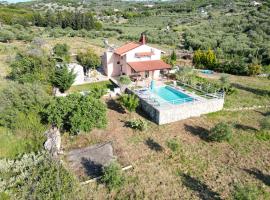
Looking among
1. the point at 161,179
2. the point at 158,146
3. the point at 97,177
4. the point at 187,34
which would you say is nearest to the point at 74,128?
the point at 97,177

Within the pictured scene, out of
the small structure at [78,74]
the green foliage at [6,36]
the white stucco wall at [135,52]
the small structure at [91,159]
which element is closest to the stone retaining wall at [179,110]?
the small structure at [91,159]

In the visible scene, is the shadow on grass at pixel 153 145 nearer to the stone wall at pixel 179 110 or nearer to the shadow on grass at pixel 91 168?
the stone wall at pixel 179 110

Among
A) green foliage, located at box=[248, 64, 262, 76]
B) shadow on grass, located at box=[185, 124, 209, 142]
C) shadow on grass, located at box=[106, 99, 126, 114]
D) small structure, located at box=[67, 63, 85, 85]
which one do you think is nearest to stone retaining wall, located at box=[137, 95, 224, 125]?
shadow on grass, located at box=[185, 124, 209, 142]

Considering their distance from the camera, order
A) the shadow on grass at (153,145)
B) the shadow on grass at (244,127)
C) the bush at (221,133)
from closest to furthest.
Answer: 1. the shadow on grass at (153,145)
2. the bush at (221,133)
3. the shadow on grass at (244,127)

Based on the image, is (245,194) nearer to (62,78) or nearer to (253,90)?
(253,90)

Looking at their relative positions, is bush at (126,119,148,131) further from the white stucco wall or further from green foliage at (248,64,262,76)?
green foliage at (248,64,262,76)
